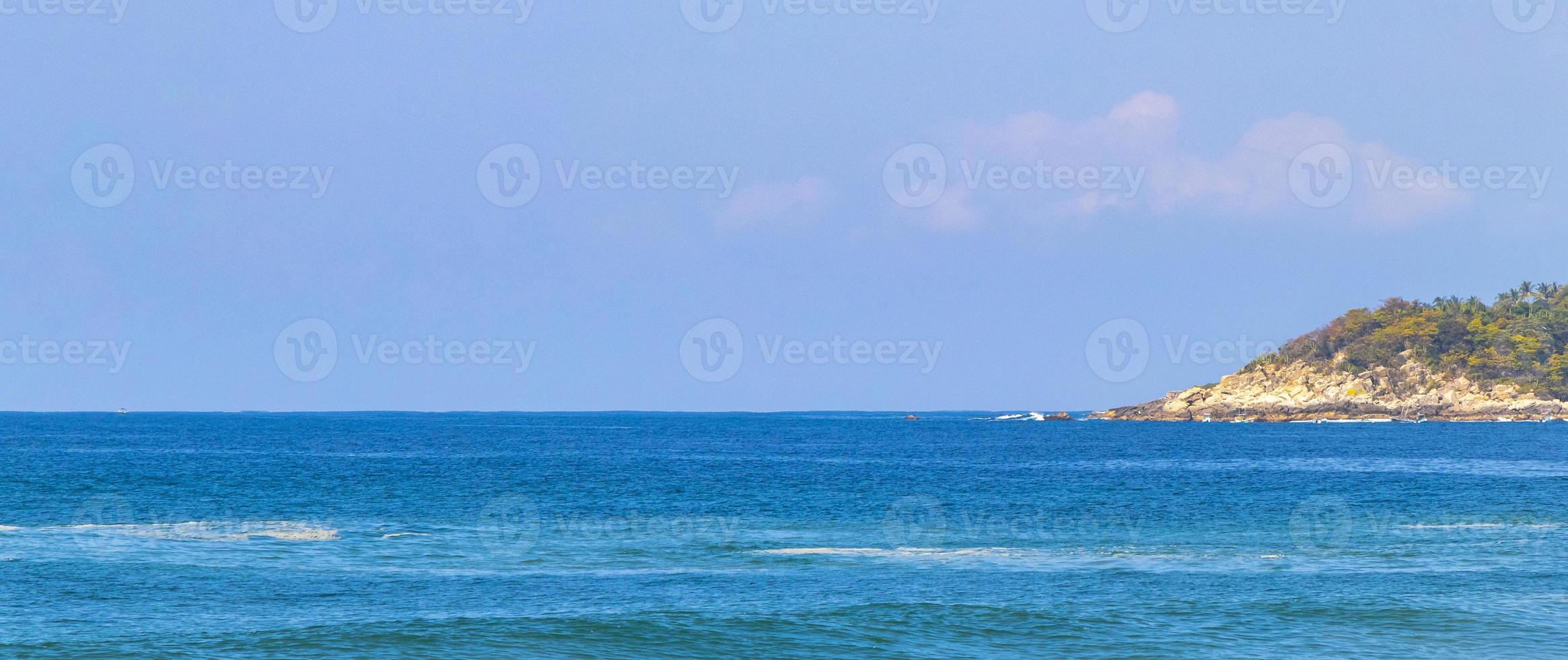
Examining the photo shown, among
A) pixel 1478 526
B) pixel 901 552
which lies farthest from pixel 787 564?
pixel 1478 526

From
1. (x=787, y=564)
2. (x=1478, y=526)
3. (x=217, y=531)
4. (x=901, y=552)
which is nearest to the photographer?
(x=787, y=564)

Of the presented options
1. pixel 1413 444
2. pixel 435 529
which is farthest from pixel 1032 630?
pixel 1413 444

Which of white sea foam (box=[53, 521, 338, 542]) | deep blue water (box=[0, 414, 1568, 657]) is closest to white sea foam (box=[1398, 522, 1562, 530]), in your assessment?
deep blue water (box=[0, 414, 1568, 657])

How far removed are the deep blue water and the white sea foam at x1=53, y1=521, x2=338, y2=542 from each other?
28 cm

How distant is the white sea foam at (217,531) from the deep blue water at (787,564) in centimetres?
28

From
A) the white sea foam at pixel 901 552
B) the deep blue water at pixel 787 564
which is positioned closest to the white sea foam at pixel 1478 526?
the deep blue water at pixel 787 564

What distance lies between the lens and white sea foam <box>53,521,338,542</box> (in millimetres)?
48406

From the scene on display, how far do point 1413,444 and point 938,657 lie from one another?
121373 millimetres

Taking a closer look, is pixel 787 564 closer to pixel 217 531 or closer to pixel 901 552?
pixel 901 552

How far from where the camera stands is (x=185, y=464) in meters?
106

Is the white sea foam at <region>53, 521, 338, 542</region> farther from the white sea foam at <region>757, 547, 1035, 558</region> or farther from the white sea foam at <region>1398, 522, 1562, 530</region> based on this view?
the white sea foam at <region>1398, 522, 1562, 530</region>

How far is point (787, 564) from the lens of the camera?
4250 centimetres

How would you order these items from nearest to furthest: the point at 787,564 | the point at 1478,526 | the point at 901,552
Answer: the point at 787,564
the point at 901,552
the point at 1478,526

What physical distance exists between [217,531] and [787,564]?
2306cm
